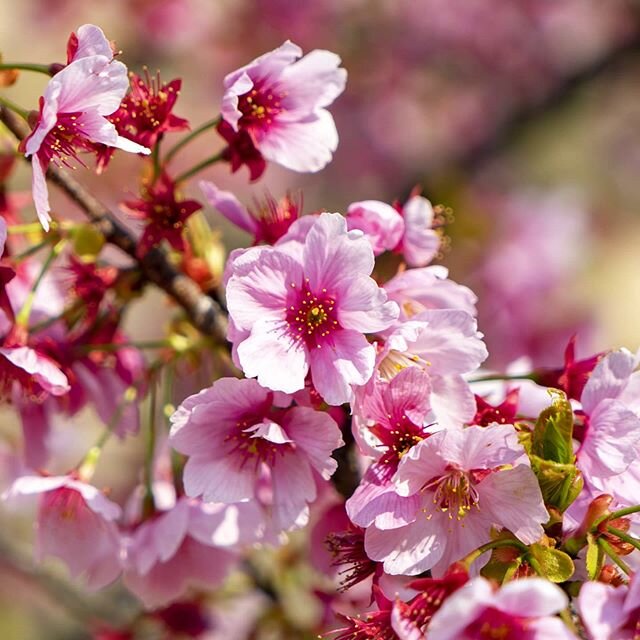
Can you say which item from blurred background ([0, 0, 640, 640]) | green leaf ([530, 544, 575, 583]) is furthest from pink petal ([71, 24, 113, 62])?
blurred background ([0, 0, 640, 640])

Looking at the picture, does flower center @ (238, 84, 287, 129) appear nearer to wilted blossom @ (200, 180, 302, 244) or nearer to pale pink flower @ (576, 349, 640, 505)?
wilted blossom @ (200, 180, 302, 244)

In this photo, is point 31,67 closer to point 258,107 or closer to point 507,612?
point 258,107

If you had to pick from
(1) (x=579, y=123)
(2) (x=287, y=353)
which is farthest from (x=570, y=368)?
(1) (x=579, y=123)

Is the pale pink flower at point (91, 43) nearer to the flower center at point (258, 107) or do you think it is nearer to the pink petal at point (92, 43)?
the pink petal at point (92, 43)

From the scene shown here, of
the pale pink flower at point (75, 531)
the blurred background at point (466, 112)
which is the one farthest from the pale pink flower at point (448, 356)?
the blurred background at point (466, 112)

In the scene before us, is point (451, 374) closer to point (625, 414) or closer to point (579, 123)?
point (625, 414)
